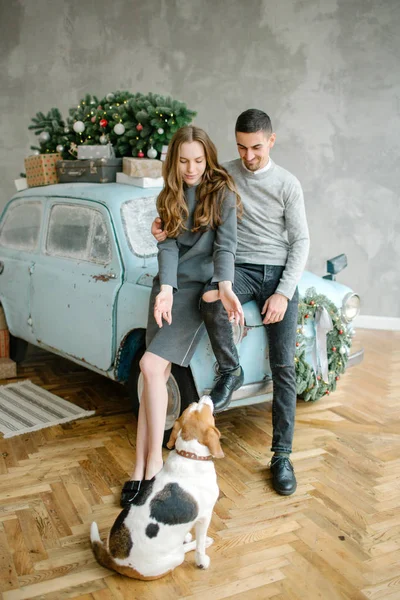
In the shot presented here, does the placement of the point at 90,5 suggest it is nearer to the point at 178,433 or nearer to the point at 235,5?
the point at 235,5

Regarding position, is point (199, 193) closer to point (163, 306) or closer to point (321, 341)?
point (163, 306)

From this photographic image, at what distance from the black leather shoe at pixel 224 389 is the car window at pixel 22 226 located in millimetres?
2037

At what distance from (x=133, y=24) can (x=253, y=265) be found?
185 inches

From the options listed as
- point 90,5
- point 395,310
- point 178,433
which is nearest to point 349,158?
point 395,310

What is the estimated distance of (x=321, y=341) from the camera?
3473mm

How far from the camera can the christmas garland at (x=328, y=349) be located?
11.2 feet

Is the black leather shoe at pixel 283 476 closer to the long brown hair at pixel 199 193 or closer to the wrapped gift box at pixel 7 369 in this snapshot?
the long brown hair at pixel 199 193

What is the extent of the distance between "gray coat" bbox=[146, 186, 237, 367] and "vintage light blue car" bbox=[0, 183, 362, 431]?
17cm

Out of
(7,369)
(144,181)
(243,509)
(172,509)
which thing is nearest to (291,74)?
(144,181)

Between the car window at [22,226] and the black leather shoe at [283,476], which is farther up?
the car window at [22,226]

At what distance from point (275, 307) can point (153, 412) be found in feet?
2.64

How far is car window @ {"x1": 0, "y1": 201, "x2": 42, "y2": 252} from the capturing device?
4277 mm

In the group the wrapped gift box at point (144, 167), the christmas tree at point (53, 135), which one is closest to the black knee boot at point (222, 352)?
the wrapped gift box at point (144, 167)

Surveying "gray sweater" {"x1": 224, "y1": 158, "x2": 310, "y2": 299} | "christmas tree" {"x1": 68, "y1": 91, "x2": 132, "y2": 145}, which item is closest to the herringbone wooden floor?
"gray sweater" {"x1": 224, "y1": 158, "x2": 310, "y2": 299}
